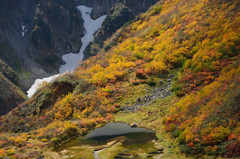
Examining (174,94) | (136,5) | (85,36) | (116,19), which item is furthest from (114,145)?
(85,36)

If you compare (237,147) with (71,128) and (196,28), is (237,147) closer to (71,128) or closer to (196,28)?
(71,128)

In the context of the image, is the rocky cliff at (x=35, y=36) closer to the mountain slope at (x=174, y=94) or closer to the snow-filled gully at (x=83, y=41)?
the snow-filled gully at (x=83, y=41)

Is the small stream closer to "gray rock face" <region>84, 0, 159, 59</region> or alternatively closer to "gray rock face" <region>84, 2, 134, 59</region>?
"gray rock face" <region>84, 0, 159, 59</region>

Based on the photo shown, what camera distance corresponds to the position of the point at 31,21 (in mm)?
121188

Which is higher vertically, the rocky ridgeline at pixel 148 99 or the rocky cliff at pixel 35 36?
the rocky cliff at pixel 35 36

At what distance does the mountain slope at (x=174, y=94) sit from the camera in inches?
457

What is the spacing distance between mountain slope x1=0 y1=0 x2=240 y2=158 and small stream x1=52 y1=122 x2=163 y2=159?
123 cm

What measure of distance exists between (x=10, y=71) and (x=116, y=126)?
80.9m

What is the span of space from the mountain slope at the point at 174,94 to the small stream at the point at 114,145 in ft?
4.04

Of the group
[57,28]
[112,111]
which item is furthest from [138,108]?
[57,28]

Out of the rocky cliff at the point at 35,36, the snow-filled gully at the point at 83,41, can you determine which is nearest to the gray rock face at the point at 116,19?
the snow-filled gully at the point at 83,41

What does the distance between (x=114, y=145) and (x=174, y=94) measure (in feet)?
33.6

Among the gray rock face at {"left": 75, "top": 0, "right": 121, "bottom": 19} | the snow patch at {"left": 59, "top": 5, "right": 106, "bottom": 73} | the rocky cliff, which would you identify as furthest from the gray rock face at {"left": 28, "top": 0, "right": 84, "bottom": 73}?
the gray rock face at {"left": 75, "top": 0, "right": 121, "bottom": 19}

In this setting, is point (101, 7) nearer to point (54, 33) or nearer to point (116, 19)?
point (116, 19)
